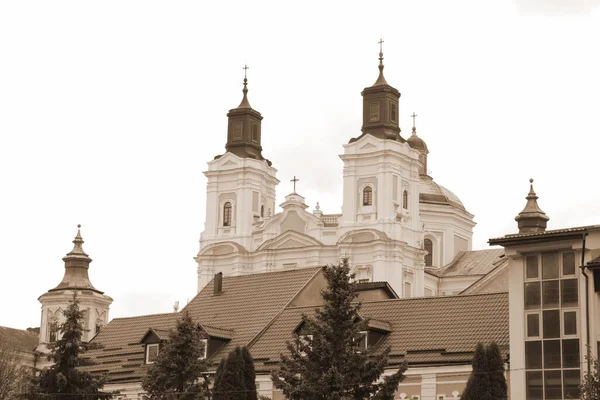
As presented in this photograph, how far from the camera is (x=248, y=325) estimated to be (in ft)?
190

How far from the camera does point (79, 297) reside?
11319 cm

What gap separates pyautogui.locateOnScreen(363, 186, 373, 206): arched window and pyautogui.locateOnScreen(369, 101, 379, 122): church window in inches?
235

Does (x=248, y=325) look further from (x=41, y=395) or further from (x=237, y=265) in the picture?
(x=237, y=265)

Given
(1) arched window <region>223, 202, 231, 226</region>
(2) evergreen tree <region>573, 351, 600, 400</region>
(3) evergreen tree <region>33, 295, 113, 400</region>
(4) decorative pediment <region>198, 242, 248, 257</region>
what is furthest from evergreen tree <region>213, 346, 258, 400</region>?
(1) arched window <region>223, 202, 231, 226</region>

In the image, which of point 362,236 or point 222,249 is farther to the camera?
point 222,249

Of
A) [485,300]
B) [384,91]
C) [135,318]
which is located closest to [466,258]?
[384,91]

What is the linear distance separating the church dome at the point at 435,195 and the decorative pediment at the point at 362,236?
13.3 metres

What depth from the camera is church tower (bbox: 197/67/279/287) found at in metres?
121

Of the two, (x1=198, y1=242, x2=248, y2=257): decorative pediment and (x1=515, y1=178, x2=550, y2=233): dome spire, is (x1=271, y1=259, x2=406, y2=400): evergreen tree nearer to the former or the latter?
(x1=515, y1=178, x2=550, y2=233): dome spire

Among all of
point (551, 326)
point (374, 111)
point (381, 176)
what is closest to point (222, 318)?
point (551, 326)

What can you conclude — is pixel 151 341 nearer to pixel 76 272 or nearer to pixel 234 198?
pixel 76 272

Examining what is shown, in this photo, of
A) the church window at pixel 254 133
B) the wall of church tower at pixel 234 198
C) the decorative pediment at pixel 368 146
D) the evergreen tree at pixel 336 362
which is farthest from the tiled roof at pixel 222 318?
the church window at pixel 254 133

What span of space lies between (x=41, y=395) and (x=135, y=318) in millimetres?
13214

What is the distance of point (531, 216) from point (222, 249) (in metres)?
38.4
